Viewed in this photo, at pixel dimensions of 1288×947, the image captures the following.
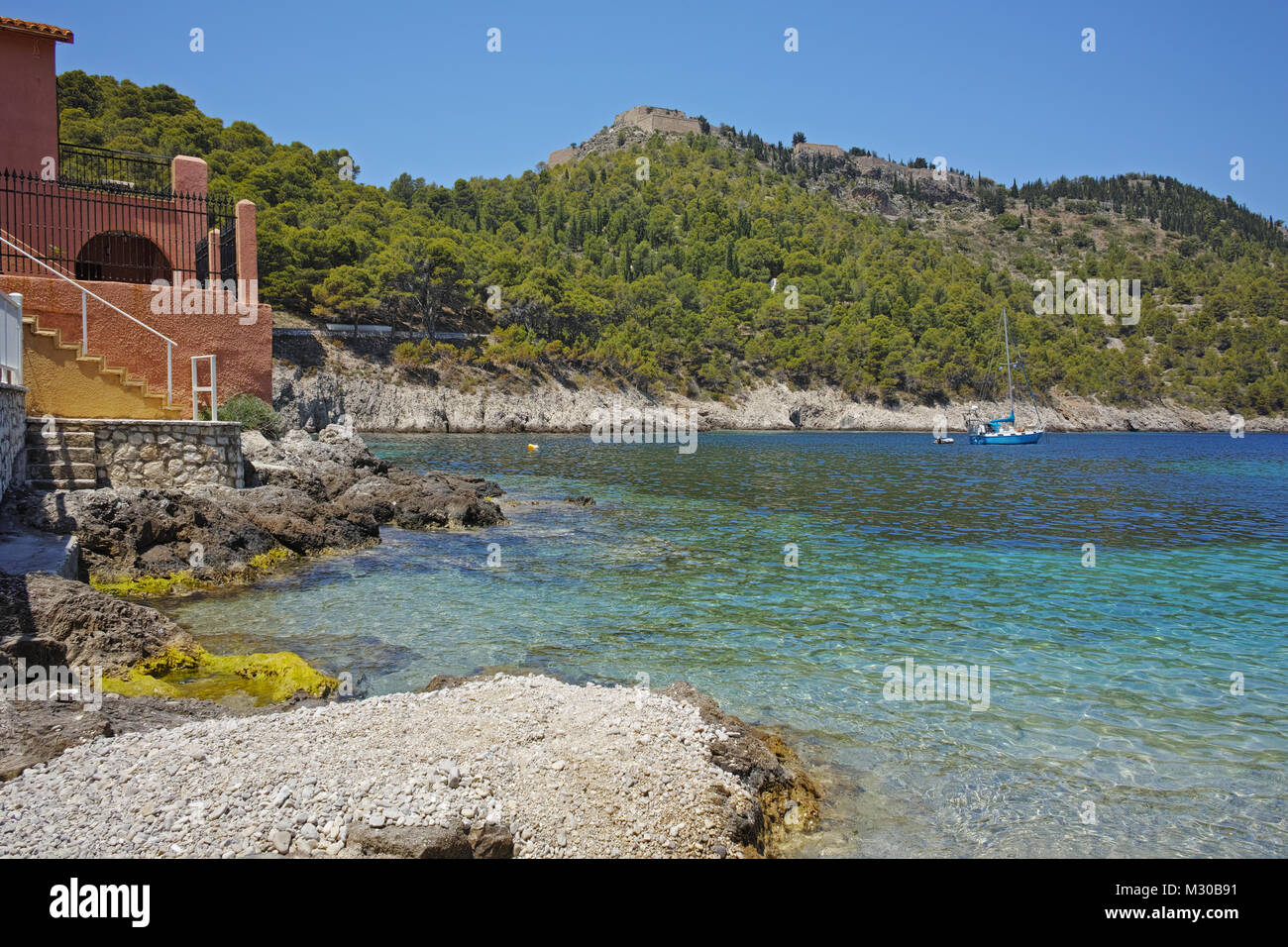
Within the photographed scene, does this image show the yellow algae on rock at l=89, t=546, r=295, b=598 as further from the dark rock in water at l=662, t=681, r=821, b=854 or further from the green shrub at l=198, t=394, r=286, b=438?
the dark rock in water at l=662, t=681, r=821, b=854

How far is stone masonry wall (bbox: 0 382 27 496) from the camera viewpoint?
11.4 m

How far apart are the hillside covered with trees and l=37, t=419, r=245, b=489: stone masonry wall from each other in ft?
168

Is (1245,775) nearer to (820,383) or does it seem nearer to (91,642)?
(91,642)

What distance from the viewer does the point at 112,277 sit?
23.2m

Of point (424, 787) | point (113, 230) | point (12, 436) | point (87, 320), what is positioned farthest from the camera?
point (113, 230)

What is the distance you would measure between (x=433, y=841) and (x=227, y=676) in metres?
5.29

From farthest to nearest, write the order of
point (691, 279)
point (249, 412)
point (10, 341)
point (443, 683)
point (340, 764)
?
point (691, 279) → point (249, 412) → point (10, 341) → point (443, 683) → point (340, 764)

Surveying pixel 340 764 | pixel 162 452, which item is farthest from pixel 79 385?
pixel 340 764

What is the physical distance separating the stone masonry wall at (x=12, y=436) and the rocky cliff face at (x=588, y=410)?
48464 millimetres

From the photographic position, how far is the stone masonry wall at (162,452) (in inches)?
569

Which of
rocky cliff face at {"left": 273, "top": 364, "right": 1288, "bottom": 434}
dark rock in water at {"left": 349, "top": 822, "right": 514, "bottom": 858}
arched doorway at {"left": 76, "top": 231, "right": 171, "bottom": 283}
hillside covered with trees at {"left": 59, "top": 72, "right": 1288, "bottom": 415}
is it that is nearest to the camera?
dark rock in water at {"left": 349, "top": 822, "right": 514, "bottom": 858}

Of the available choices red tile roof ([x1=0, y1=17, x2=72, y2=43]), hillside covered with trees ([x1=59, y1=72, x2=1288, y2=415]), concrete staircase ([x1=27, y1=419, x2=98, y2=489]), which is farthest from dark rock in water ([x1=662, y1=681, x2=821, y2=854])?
hillside covered with trees ([x1=59, y1=72, x2=1288, y2=415])

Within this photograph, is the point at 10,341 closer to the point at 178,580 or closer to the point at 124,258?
the point at 178,580

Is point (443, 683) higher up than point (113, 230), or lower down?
lower down
